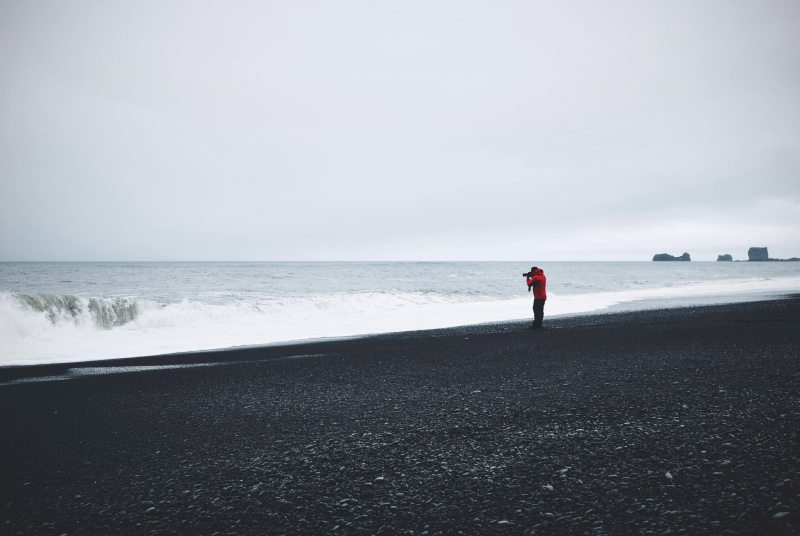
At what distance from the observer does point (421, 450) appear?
13.9 feet

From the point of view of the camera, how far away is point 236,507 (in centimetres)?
333

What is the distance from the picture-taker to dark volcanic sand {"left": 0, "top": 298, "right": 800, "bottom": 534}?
3020 mm

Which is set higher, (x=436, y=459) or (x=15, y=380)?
(x=436, y=459)

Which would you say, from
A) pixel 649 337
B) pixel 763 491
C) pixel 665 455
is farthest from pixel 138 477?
pixel 649 337

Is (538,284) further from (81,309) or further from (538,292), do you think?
(81,309)

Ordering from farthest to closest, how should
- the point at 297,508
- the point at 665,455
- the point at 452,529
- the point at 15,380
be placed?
the point at 15,380 → the point at 665,455 → the point at 297,508 → the point at 452,529

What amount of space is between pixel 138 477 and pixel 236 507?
133cm

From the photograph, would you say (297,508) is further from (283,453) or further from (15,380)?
(15,380)

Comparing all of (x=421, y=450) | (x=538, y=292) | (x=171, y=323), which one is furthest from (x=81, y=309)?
(x=421, y=450)

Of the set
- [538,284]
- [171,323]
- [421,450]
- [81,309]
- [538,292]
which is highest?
[538,284]

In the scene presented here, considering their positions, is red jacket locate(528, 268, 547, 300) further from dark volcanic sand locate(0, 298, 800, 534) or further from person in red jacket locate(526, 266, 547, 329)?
dark volcanic sand locate(0, 298, 800, 534)

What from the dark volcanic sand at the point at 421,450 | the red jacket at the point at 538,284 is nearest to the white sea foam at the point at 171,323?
the red jacket at the point at 538,284

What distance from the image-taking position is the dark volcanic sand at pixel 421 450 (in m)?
3.02

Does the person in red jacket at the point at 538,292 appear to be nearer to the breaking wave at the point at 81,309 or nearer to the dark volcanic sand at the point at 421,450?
the dark volcanic sand at the point at 421,450
